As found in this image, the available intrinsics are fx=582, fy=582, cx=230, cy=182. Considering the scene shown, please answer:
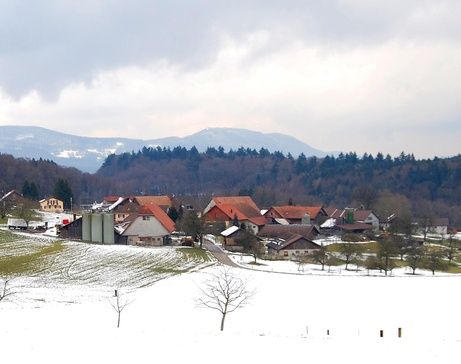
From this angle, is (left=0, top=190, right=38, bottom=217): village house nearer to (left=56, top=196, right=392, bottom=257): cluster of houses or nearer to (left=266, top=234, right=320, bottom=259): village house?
(left=56, top=196, right=392, bottom=257): cluster of houses

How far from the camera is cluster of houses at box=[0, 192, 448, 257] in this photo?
72.1 metres

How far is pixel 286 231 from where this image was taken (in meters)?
79.2

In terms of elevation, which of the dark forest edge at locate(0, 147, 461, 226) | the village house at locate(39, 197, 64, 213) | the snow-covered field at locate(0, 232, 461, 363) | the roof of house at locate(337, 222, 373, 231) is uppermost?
the dark forest edge at locate(0, 147, 461, 226)

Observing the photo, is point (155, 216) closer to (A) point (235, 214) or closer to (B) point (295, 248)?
(A) point (235, 214)

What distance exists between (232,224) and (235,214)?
69.8 inches

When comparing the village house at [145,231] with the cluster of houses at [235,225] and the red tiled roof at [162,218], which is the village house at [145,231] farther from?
the red tiled roof at [162,218]

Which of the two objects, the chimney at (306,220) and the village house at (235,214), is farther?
the chimney at (306,220)

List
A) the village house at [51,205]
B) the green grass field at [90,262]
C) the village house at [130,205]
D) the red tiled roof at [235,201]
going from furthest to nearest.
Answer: the village house at [51,205], the village house at [130,205], the red tiled roof at [235,201], the green grass field at [90,262]

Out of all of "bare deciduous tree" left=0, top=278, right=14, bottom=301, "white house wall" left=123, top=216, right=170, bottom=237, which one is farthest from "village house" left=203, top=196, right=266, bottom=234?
"bare deciduous tree" left=0, top=278, right=14, bottom=301

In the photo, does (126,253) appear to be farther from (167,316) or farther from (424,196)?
(424,196)

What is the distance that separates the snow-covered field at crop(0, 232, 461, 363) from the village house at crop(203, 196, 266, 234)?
116 feet

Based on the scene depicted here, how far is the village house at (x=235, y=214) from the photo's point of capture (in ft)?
288

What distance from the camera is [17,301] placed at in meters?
36.9

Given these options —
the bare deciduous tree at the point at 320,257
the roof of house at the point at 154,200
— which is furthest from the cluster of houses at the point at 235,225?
the bare deciduous tree at the point at 320,257
